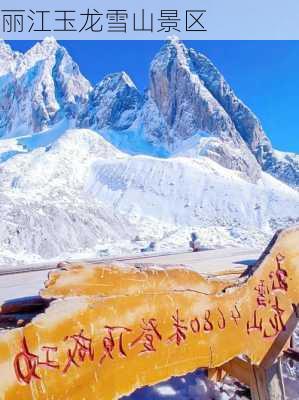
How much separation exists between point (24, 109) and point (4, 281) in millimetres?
97120

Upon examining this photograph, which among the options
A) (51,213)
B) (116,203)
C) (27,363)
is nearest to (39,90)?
(116,203)

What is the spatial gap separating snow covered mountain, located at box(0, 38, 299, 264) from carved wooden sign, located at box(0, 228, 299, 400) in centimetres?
2189

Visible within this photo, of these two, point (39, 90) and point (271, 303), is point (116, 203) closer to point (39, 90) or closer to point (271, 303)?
point (271, 303)

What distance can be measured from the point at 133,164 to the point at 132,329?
174 feet

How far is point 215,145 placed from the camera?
65125mm

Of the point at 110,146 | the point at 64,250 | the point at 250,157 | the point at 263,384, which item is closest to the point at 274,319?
the point at 263,384

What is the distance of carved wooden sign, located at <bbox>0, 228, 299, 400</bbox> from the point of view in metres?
2.33

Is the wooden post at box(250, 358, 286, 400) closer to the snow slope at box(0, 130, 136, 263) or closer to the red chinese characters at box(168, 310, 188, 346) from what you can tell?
the red chinese characters at box(168, 310, 188, 346)

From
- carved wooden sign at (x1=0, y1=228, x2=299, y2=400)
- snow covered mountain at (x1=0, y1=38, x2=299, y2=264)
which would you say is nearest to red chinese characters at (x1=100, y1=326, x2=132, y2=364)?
carved wooden sign at (x1=0, y1=228, x2=299, y2=400)

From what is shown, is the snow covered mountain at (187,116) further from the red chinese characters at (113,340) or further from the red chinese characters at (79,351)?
the red chinese characters at (79,351)

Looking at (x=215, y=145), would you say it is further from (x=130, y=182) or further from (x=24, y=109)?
(x=24, y=109)

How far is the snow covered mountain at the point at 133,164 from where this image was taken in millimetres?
34719

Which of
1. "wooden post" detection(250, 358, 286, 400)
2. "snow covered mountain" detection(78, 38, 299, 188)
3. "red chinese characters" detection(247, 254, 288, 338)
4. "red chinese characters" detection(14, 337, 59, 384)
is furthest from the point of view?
"snow covered mountain" detection(78, 38, 299, 188)

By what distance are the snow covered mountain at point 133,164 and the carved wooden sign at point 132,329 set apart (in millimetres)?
21891
